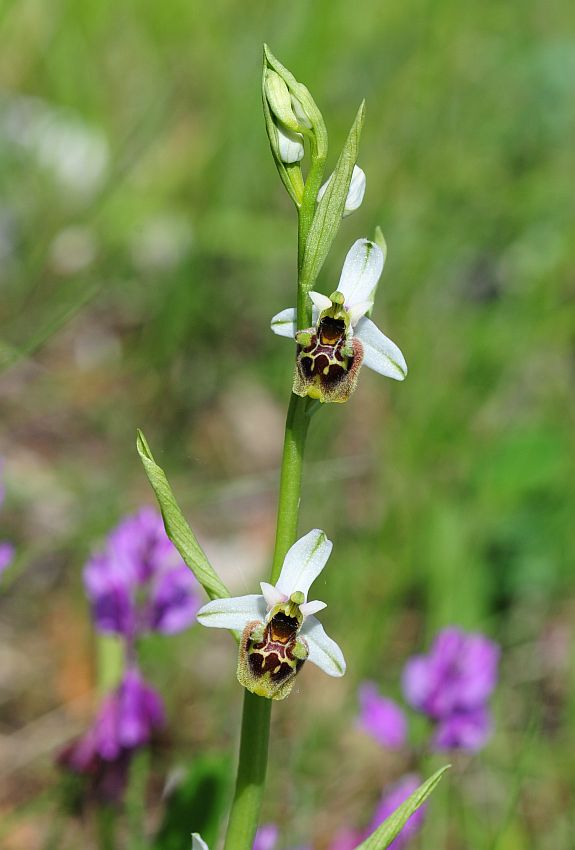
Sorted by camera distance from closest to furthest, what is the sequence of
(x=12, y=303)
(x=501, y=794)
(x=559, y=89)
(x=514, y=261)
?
1. (x=501, y=794)
2. (x=12, y=303)
3. (x=514, y=261)
4. (x=559, y=89)

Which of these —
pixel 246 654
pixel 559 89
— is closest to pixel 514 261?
pixel 559 89

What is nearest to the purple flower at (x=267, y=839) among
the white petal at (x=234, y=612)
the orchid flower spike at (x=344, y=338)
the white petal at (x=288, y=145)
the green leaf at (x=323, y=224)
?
the white petal at (x=234, y=612)

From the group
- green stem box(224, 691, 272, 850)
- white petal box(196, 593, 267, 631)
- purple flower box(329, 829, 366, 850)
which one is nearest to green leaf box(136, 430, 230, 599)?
white petal box(196, 593, 267, 631)

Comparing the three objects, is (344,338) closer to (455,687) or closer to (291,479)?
(291,479)

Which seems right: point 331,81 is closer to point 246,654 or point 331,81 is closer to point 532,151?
point 532,151

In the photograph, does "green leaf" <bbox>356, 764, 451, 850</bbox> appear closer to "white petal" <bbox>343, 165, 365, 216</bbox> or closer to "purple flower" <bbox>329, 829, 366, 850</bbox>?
"purple flower" <bbox>329, 829, 366, 850</bbox>

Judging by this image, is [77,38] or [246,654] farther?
[77,38]
